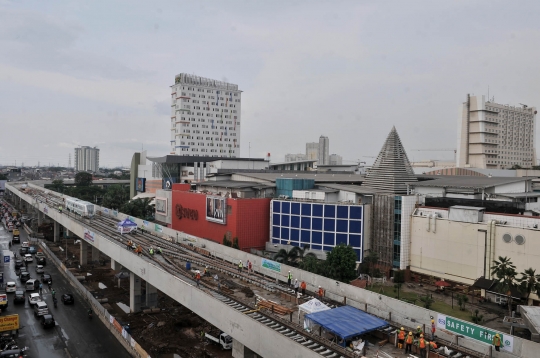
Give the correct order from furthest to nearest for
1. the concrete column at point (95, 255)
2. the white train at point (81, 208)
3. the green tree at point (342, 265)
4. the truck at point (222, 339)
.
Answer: the white train at point (81, 208)
the concrete column at point (95, 255)
the green tree at point (342, 265)
the truck at point (222, 339)

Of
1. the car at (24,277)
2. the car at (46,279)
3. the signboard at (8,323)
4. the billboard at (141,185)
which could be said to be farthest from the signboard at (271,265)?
the billboard at (141,185)

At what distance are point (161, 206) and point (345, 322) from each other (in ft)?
199

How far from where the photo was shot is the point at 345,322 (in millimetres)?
19297

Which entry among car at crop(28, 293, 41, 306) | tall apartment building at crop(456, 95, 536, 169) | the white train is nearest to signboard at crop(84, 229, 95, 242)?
car at crop(28, 293, 41, 306)

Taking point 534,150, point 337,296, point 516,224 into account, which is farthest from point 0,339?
point 534,150

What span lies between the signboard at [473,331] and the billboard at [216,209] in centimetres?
3786

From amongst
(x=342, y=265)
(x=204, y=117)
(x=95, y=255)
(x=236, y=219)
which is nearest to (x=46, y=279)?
(x=95, y=255)

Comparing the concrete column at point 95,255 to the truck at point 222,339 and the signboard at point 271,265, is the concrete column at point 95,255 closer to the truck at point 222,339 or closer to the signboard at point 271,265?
the truck at point 222,339

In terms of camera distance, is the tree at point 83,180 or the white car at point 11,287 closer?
the white car at point 11,287

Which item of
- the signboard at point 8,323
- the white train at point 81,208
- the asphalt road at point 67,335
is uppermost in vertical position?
the white train at point 81,208

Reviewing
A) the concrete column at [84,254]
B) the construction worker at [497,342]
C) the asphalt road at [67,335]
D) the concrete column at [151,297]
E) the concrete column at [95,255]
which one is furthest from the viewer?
the concrete column at [95,255]

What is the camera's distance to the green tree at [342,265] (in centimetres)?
3662

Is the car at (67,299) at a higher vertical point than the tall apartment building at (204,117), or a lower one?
lower

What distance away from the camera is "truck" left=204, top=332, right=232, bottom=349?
2844cm
